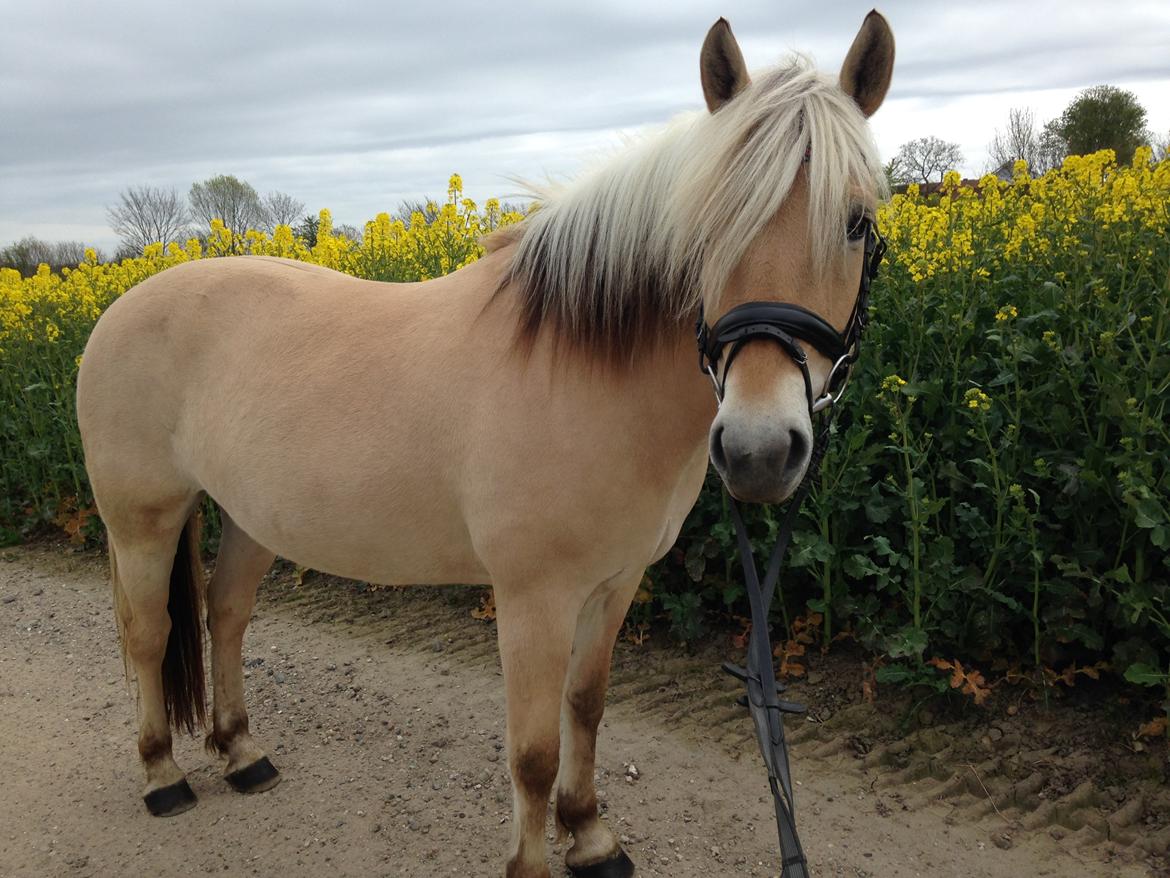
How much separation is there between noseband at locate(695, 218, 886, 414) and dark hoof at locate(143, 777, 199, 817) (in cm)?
295

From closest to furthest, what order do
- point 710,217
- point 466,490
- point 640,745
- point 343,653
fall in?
point 710,217, point 466,490, point 640,745, point 343,653

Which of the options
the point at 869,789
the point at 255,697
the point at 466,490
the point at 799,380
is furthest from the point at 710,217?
the point at 255,697

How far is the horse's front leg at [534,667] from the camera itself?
2211 mm

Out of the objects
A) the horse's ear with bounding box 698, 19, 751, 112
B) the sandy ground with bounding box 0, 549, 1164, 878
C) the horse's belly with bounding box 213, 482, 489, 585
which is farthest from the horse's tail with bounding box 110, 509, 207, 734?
the horse's ear with bounding box 698, 19, 751, 112

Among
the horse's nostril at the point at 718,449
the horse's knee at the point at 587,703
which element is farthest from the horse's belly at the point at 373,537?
the horse's nostril at the point at 718,449

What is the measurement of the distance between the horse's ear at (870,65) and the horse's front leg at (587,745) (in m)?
1.59

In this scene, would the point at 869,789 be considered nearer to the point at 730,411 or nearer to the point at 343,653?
the point at 730,411

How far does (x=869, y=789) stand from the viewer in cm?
326

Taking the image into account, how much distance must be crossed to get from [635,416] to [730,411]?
58 centimetres

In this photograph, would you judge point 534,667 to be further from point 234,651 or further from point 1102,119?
point 1102,119

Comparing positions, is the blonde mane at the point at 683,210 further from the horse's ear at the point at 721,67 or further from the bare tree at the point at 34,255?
the bare tree at the point at 34,255

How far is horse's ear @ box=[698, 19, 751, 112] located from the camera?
5.62ft

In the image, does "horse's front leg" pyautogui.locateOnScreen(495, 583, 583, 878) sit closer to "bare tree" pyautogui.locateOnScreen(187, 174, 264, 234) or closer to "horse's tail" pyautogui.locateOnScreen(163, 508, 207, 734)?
"horse's tail" pyautogui.locateOnScreen(163, 508, 207, 734)

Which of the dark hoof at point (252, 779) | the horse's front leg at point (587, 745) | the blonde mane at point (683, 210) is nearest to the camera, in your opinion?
the blonde mane at point (683, 210)
